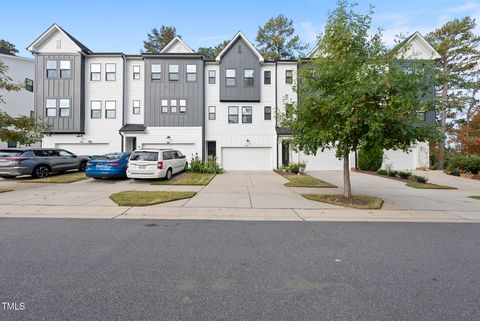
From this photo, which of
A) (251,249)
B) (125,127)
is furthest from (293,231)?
(125,127)

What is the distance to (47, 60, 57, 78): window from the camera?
18969 millimetres

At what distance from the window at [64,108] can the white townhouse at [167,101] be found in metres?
0.08

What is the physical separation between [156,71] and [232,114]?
7175 millimetres

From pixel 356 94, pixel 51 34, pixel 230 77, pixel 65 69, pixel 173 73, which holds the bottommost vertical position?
pixel 356 94

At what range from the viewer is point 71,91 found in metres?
19.0

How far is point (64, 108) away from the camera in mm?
18969

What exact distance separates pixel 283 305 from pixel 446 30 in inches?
1357

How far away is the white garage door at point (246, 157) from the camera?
19.9 m

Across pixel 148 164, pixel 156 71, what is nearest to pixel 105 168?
pixel 148 164

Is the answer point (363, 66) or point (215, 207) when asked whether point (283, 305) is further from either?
point (363, 66)

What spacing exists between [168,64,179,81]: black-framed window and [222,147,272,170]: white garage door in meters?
7.14

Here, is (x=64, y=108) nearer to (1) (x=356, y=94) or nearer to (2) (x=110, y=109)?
(2) (x=110, y=109)

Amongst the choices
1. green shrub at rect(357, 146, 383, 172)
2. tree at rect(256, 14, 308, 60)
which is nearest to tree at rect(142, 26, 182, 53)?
tree at rect(256, 14, 308, 60)

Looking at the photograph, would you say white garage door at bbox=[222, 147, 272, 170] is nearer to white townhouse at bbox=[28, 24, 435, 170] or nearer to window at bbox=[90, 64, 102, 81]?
white townhouse at bbox=[28, 24, 435, 170]
